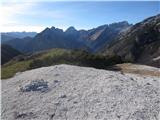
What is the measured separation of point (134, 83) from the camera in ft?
90.1

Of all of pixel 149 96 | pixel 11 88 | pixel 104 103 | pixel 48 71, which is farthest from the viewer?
pixel 48 71

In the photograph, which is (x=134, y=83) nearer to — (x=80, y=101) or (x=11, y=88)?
(x=80, y=101)

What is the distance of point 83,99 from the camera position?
23.3m

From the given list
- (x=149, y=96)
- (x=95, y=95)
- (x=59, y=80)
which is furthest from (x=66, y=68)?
(x=149, y=96)

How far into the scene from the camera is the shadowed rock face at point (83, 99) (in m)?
20.5

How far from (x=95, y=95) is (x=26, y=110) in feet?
18.2

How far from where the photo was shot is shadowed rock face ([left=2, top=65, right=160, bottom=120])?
20547mm

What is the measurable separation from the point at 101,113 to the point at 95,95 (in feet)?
11.9

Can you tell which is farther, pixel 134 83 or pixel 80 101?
pixel 134 83

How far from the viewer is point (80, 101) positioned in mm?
22891

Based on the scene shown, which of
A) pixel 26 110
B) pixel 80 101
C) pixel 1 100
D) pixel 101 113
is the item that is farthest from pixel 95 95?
pixel 1 100

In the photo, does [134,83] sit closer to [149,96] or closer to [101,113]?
[149,96]

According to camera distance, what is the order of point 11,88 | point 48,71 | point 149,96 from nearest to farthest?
point 149,96, point 11,88, point 48,71

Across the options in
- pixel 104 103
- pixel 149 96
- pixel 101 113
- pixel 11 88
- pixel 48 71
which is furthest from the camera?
pixel 48 71
